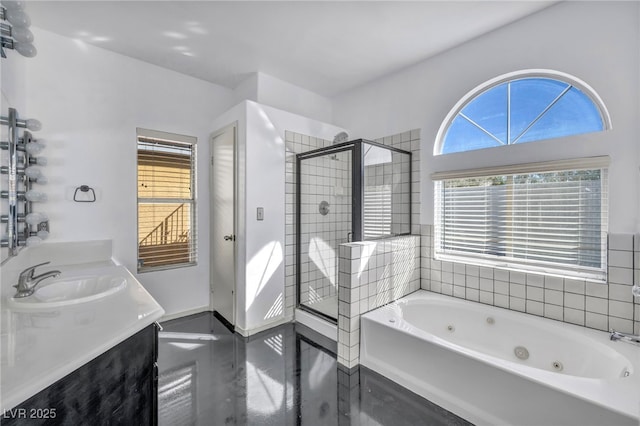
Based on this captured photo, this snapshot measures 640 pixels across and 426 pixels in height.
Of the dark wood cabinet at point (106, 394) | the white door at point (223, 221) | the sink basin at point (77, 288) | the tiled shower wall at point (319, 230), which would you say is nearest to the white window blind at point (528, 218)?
the tiled shower wall at point (319, 230)

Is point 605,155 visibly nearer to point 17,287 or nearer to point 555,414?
point 555,414

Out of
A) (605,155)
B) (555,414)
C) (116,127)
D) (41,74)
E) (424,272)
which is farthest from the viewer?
(424,272)

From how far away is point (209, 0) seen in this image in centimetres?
198

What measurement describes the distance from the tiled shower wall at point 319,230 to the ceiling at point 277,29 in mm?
1055

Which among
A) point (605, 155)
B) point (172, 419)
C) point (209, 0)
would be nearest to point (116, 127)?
point (209, 0)

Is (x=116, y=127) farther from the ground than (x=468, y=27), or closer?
closer

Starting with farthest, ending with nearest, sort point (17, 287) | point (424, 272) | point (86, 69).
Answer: point (424, 272)
point (86, 69)
point (17, 287)

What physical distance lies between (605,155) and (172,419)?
10.6 ft

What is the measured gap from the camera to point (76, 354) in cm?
77

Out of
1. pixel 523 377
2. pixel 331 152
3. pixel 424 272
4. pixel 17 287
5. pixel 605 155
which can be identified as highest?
pixel 331 152

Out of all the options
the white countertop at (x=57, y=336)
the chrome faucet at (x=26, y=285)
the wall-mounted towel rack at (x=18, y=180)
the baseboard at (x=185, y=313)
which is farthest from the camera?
the baseboard at (x=185, y=313)

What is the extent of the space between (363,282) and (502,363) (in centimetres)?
100

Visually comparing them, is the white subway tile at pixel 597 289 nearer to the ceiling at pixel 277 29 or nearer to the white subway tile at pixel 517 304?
the white subway tile at pixel 517 304

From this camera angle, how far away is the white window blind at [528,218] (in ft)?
6.50
